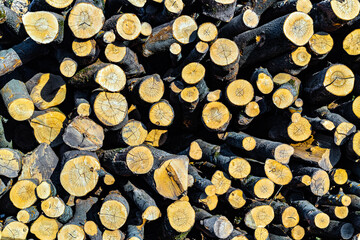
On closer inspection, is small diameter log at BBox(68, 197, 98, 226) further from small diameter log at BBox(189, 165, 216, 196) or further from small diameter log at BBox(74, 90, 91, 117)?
small diameter log at BBox(189, 165, 216, 196)

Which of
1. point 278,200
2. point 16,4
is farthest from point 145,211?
point 16,4

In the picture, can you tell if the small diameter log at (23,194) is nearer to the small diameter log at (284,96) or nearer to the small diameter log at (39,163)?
the small diameter log at (39,163)

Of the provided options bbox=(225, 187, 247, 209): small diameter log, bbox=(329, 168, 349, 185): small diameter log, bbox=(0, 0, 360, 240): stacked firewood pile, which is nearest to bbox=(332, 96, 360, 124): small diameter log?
bbox=(0, 0, 360, 240): stacked firewood pile

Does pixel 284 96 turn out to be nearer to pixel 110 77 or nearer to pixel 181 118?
pixel 181 118

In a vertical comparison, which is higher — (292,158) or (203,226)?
(292,158)

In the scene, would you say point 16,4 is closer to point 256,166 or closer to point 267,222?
point 256,166

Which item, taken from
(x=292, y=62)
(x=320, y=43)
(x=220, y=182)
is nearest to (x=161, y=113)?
(x=220, y=182)
